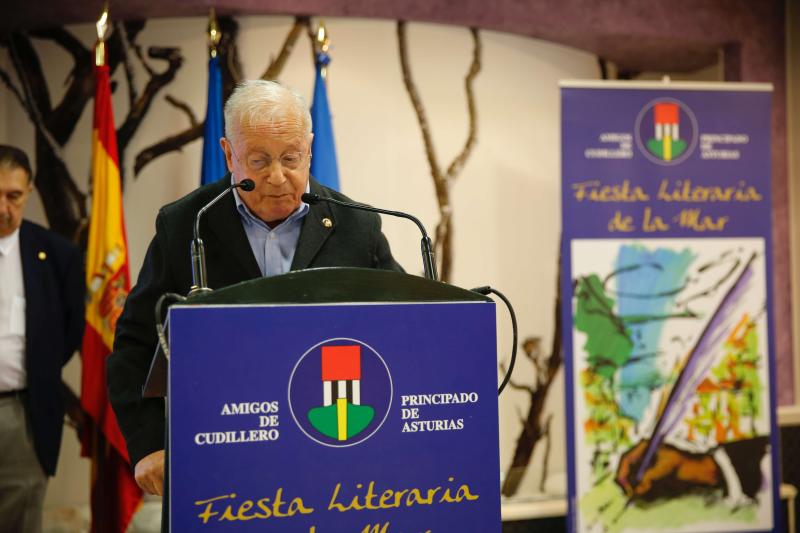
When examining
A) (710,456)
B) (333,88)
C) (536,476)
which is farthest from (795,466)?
(333,88)

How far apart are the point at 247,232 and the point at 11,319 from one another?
1.73 m

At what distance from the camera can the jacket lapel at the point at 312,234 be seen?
158 centimetres

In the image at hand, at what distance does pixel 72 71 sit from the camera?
3562mm

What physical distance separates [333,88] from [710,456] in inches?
87.2

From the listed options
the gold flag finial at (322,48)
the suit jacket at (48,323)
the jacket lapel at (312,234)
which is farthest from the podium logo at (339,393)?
the gold flag finial at (322,48)

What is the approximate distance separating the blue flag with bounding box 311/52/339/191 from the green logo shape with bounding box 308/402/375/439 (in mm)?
2303

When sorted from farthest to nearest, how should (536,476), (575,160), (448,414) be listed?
(536,476) < (575,160) < (448,414)

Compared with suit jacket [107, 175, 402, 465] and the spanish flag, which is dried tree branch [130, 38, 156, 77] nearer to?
the spanish flag

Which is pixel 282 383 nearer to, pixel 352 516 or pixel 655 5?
pixel 352 516

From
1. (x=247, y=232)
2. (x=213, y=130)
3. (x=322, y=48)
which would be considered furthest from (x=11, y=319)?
(x=247, y=232)

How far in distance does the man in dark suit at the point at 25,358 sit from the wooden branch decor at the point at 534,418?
6.76 feet

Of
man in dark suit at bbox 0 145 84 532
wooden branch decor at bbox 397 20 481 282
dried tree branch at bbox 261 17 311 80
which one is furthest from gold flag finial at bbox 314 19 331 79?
man in dark suit at bbox 0 145 84 532

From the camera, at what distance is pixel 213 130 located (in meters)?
3.31

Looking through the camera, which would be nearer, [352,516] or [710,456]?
[352,516]
